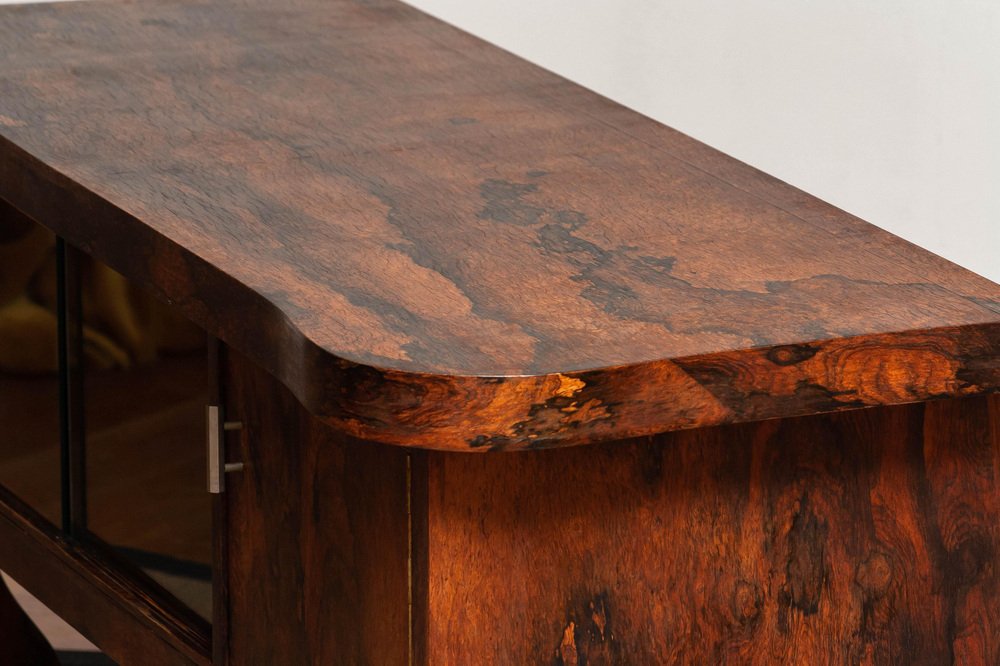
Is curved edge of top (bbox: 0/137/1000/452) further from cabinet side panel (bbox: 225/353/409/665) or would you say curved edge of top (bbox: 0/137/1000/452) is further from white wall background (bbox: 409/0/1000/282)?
white wall background (bbox: 409/0/1000/282)

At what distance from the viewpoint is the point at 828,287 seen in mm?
846

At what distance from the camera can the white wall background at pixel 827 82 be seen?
2232 millimetres

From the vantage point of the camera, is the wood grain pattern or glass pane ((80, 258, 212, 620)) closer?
the wood grain pattern

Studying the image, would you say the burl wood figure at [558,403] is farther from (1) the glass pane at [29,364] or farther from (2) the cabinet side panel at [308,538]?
(1) the glass pane at [29,364]

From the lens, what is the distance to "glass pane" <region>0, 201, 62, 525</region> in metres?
1.24

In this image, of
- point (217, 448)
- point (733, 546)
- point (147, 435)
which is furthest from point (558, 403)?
point (147, 435)

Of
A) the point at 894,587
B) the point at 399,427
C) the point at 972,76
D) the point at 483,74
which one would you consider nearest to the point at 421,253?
the point at 399,427

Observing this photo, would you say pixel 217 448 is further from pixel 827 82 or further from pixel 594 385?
pixel 827 82

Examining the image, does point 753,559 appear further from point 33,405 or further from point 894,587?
point 33,405

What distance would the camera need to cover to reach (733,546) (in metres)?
0.84

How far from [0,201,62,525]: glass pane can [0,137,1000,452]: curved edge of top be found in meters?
0.42

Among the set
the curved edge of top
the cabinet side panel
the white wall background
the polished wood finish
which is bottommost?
the polished wood finish

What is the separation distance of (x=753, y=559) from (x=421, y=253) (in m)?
0.25

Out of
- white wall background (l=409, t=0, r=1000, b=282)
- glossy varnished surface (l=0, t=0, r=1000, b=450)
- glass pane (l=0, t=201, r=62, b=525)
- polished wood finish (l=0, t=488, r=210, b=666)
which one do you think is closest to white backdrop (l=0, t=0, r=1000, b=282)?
white wall background (l=409, t=0, r=1000, b=282)
